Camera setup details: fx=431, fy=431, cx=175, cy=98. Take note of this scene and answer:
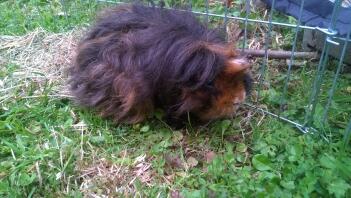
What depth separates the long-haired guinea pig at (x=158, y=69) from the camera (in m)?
1.41

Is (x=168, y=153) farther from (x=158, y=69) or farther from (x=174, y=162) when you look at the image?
(x=158, y=69)

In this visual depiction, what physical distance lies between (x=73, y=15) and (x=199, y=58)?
1179 mm

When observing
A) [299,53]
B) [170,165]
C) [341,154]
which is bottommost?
[170,165]

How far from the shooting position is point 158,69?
4.69 ft

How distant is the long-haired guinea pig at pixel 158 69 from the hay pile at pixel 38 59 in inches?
11.0

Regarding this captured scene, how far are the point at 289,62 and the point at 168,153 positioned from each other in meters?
0.70

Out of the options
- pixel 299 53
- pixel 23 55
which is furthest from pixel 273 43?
pixel 23 55

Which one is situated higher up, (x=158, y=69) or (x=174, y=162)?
(x=158, y=69)

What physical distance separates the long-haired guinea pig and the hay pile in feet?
0.92

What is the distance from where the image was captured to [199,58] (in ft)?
4.55

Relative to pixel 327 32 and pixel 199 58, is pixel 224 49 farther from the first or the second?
pixel 327 32

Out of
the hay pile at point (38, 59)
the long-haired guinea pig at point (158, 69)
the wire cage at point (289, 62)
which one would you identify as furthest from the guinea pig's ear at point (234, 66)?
the hay pile at point (38, 59)

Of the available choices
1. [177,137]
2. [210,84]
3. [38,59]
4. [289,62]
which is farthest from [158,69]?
[38,59]

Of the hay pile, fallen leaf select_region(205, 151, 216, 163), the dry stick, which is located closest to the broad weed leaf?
fallen leaf select_region(205, 151, 216, 163)
